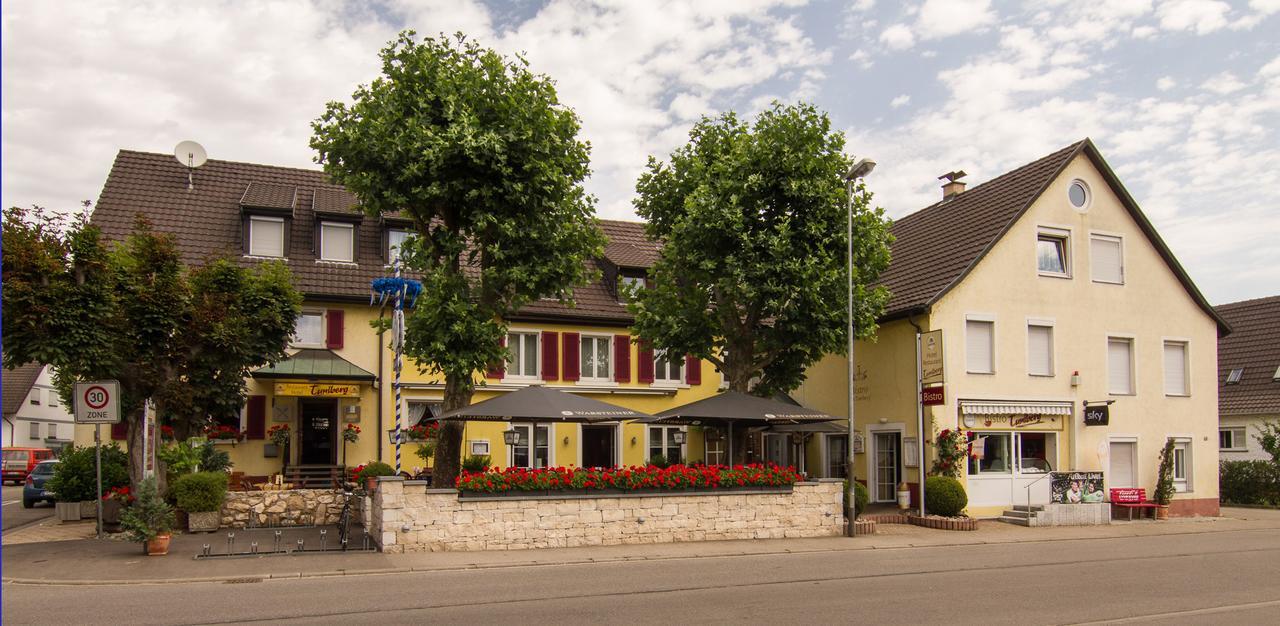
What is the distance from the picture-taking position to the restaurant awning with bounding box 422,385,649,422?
18.3m

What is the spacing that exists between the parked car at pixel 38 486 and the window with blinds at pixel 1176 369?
3240cm

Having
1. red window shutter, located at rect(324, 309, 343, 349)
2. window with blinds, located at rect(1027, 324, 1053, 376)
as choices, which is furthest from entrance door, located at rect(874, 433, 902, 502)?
red window shutter, located at rect(324, 309, 343, 349)

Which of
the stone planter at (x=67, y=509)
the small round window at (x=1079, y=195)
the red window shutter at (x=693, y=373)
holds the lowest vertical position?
the stone planter at (x=67, y=509)

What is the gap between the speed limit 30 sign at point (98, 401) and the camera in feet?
57.3

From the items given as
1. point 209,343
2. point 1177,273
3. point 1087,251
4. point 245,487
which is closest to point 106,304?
point 209,343

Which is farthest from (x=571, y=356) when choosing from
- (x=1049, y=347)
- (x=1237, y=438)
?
(x=1237, y=438)

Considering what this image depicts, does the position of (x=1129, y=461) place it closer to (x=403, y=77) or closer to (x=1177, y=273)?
(x=1177, y=273)

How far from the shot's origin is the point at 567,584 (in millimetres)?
13531

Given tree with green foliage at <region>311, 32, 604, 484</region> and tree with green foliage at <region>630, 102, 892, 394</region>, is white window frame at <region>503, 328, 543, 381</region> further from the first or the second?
tree with green foliage at <region>311, 32, 604, 484</region>

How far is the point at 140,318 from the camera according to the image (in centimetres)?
1897

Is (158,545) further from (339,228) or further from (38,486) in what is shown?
(38,486)

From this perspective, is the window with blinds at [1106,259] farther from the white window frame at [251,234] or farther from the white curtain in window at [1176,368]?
the white window frame at [251,234]

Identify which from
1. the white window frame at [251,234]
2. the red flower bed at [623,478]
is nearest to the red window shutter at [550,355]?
the white window frame at [251,234]

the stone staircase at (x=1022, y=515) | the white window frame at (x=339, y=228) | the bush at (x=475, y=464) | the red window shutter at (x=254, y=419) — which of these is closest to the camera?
the stone staircase at (x=1022, y=515)
